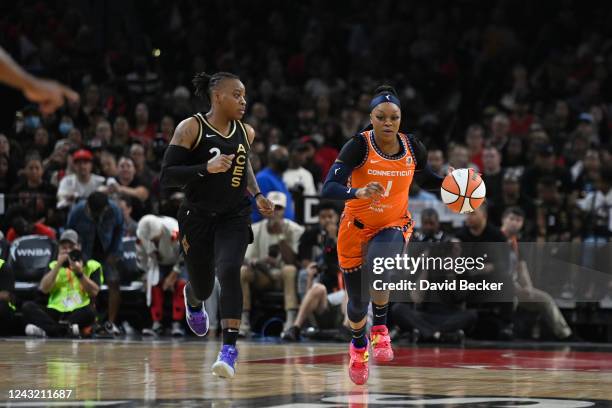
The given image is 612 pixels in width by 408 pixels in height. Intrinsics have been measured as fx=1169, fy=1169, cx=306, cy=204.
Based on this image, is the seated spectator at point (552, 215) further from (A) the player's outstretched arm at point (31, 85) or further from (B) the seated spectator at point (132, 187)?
(A) the player's outstretched arm at point (31, 85)

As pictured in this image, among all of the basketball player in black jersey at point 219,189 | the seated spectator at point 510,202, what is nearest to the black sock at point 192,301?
the basketball player in black jersey at point 219,189

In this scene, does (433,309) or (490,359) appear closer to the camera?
(490,359)

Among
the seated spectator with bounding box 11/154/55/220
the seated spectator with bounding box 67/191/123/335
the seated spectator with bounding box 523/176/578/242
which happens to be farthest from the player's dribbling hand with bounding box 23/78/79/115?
the seated spectator with bounding box 11/154/55/220

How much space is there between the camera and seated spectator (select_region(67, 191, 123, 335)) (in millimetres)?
14438

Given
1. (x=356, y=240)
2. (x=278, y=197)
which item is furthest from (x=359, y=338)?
(x=278, y=197)

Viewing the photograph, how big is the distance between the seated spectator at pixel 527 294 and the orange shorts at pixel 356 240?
506cm

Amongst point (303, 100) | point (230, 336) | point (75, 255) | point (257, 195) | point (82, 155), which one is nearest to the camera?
point (230, 336)

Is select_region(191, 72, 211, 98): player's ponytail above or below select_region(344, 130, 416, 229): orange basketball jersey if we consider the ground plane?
above

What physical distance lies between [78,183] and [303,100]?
15.8 ft

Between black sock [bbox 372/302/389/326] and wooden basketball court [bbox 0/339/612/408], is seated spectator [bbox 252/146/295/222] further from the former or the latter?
black sock [bbox 372/302/389/326]

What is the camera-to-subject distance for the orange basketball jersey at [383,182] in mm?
8852

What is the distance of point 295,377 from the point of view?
890 centimetres

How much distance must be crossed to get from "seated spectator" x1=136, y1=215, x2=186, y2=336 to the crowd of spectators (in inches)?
15.5

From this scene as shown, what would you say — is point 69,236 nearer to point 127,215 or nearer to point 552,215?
point 127,215
